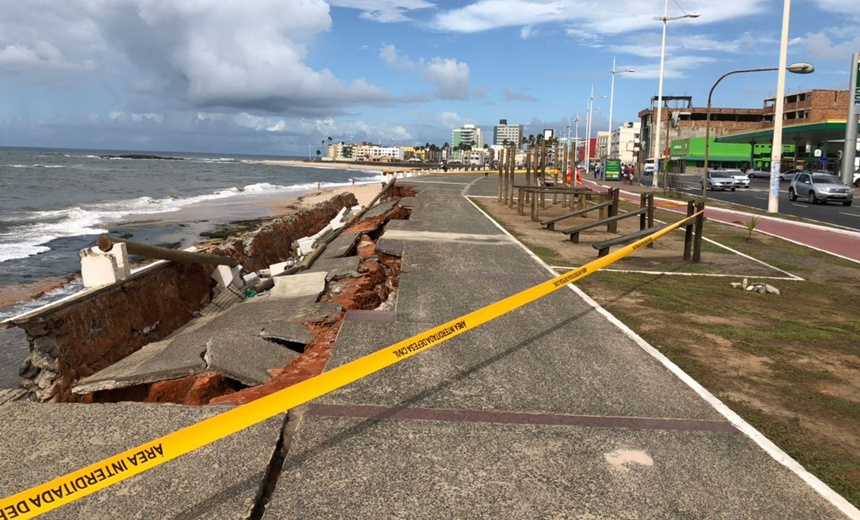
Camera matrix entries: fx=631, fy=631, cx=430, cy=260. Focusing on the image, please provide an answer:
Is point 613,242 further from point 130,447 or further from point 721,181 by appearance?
point 721,181

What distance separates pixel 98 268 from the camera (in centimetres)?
851

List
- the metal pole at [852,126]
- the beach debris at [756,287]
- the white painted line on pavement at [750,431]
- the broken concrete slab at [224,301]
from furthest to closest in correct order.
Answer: the metal pole at [852,126], the broken concrete slab at [224,301], the beach debris at [756,287], the white painted line on pavement at [750,431]

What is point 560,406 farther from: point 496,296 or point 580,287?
point 580,287

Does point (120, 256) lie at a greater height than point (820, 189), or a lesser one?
lesser

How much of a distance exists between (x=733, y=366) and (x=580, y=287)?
3485mm

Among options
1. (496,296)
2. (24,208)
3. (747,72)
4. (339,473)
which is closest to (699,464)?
(339,473)

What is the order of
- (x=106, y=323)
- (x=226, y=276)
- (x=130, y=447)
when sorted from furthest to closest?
(x=226, y=276), (x=106, y=323), (x=130, y=447)

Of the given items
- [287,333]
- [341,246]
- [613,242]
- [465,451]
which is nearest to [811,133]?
[341,246]

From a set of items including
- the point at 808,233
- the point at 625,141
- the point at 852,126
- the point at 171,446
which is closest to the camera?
the point at 171,446

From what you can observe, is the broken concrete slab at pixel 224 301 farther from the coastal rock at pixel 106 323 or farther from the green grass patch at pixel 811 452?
the green grass patch at pixel 811 452

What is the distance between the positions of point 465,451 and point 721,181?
4453 centimetres

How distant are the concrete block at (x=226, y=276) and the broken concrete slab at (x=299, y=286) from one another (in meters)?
2.17

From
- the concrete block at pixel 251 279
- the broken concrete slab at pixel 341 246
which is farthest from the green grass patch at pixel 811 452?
the concrete block at pixel 251 279

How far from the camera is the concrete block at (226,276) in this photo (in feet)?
42.0
